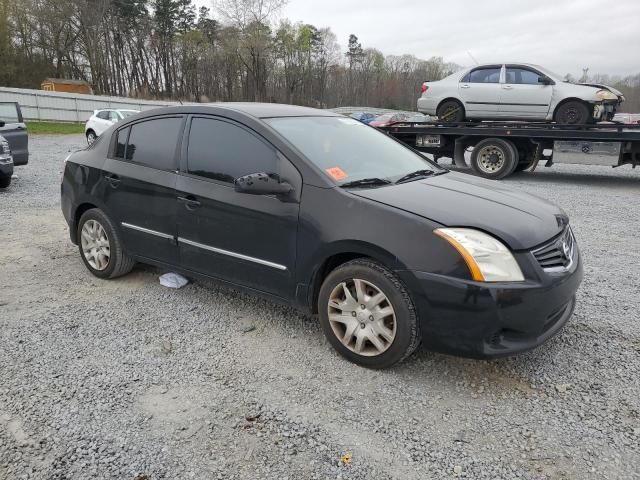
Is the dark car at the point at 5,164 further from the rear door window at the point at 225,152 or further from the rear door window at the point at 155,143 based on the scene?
the rear door window at the point at 225,152

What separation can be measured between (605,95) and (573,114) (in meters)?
0.68

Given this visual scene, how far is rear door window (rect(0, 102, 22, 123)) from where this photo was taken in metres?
11.1

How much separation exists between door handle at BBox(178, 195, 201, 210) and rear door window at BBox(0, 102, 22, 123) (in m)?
9.76

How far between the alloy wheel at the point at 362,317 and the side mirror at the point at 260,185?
718 millimetres

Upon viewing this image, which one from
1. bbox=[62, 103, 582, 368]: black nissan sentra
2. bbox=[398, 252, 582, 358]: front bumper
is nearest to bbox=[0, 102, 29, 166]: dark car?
bbox=[62, 103, 582, 368]: black nissan sentra

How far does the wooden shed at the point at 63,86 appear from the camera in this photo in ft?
146

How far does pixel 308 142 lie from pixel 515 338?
1.84 meters

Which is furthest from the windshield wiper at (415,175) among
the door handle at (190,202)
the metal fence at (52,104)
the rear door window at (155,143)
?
the metal fence at (52,104)

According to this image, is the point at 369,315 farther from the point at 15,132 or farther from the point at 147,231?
the point at 15,132

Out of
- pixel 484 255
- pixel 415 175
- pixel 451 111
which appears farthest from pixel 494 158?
pixel 484 255

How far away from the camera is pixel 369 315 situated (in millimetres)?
2920

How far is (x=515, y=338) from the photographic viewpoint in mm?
2703

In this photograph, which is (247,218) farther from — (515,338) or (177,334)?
(515,338)

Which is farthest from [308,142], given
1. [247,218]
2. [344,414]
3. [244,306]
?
[344,414]
